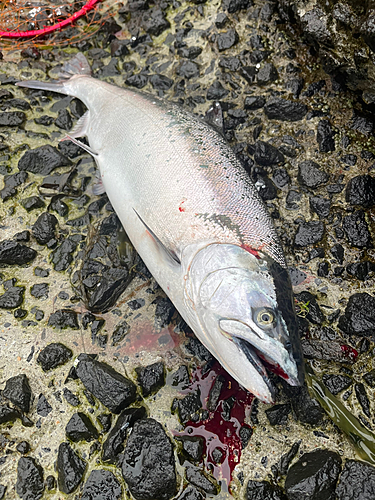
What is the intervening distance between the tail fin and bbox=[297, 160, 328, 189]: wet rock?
3.11 m

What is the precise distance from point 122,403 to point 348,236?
2.63 meters

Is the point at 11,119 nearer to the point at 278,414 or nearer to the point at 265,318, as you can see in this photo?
the point at 265,318

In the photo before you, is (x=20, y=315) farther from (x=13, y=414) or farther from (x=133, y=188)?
(x=133, y=188)

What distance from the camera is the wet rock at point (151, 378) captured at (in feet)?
10.5

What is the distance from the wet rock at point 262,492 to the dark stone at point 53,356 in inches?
72.3

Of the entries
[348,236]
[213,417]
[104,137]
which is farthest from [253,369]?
[104,137]

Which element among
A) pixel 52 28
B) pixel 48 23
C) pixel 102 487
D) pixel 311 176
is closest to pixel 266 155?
pixel 311 176

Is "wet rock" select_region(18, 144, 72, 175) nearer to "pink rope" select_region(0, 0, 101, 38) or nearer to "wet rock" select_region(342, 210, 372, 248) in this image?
"pink rope" select_region(0, 0, 101, 38)

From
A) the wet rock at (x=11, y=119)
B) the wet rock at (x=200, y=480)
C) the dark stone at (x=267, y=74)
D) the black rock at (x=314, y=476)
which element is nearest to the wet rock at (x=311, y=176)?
the dark stone at (x=267, y=74)

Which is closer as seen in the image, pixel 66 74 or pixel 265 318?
pixel 265 318

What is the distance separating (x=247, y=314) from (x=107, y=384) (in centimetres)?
133

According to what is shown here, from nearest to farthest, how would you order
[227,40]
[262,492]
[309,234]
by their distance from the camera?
Answer: [262,492], [309,234], [227,40]

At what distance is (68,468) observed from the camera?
2895mm

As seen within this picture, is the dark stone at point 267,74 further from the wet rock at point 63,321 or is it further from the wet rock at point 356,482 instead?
the wet rock at point 356,482
